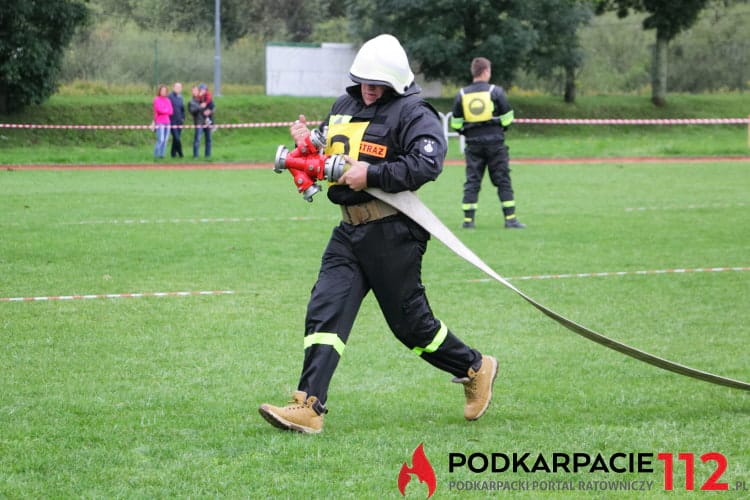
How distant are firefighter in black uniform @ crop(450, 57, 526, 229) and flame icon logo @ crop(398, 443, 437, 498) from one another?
9.16 meters

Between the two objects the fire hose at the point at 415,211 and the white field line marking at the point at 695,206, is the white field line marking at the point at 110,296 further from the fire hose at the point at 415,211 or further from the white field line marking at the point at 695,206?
the white field line marking at the point at 695,206

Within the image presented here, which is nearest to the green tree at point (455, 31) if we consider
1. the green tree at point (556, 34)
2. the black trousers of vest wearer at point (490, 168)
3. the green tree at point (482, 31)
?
the green tree at point (482, 31)

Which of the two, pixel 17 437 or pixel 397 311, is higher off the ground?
pixel 397 311

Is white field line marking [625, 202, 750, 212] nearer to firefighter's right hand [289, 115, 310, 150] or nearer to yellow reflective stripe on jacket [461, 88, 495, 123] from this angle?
yellow reflective stripe on jacket [461, 88, 495, 123]

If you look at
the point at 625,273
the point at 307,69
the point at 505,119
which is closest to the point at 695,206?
the point at 505,119

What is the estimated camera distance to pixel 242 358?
6895 millimetres

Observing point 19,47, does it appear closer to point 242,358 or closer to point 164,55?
point 164,55

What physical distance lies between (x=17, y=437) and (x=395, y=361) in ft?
8.49

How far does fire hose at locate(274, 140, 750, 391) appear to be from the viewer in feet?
17.1

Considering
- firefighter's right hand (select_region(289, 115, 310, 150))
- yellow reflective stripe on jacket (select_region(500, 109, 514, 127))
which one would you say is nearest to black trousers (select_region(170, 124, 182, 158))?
yellow reflective stripe on jacket (select_region(500, 109, 514, 127))

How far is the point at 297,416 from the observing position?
515 centimetres

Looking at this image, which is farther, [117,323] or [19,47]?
[19,47]

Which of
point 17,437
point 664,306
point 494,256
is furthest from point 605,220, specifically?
point 17,437

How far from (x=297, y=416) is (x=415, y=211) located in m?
1.15
